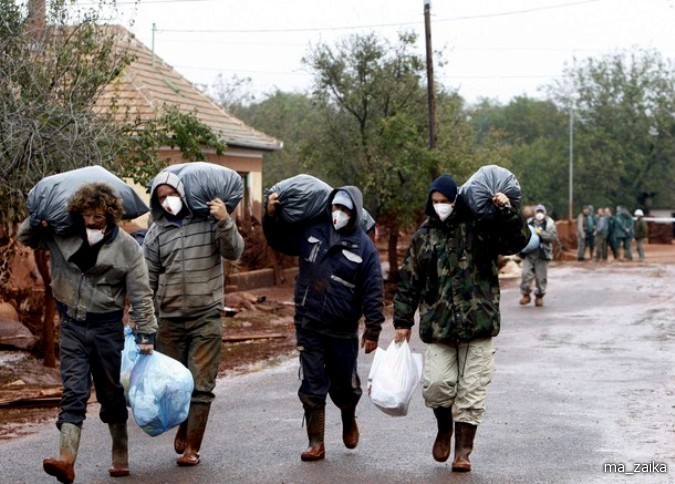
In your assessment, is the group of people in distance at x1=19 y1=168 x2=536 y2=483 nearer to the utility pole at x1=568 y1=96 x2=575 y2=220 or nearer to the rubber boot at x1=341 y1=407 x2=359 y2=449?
the rubber boot at x1=341 y1=407 x2=359 y2=449

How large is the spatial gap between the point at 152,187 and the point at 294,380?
469cm

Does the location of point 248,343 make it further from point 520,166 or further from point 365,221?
point 520,166

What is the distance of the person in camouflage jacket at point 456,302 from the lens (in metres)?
7.35

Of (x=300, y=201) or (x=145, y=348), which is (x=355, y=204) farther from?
(x=145, y=348)

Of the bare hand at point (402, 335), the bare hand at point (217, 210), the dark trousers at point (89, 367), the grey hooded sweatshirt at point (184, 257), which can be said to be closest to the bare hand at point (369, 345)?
the bare hand at point (402, 335)

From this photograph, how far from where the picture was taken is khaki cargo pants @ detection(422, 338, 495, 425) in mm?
7348

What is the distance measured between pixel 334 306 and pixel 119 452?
1629 mm

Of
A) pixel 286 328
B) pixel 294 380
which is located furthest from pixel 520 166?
pixel 294 380

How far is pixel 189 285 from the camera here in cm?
759

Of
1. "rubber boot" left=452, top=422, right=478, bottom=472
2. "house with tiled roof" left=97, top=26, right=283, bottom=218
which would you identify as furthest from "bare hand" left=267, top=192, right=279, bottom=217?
"house with tiled roof" left=97, top=26, right=283, bottom=218

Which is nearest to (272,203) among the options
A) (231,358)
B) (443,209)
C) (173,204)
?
(173,204)

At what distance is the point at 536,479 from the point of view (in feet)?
23.1

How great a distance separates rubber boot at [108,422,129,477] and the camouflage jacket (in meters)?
1.84

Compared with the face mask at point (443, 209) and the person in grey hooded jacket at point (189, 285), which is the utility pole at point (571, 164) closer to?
the face mask at point (443, 209)
